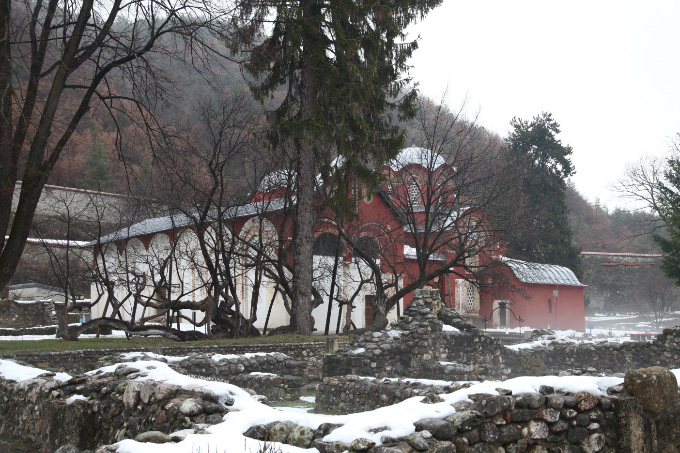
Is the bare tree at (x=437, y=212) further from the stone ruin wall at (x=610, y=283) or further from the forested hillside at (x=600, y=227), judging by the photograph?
the forested hillside at (x=600, y=227)

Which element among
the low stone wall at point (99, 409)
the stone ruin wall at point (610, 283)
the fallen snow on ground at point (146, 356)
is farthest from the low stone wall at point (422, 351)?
Result: the stone ruin wall at point (610, 283)

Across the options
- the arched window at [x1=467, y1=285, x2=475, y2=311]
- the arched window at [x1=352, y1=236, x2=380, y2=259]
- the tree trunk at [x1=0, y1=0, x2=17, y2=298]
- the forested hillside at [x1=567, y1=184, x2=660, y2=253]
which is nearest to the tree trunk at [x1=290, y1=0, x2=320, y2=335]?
the arched window at [x1=352, y1=236, x2=380, y2=259]

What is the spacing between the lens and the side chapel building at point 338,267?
22.5m

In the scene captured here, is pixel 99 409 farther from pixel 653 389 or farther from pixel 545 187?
pixel 545 187

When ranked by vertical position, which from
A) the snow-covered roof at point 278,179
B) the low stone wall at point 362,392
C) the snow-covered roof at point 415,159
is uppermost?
the snow-covered roof at point 415,159

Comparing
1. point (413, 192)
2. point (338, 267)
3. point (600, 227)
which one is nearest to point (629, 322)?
point (600, 227)

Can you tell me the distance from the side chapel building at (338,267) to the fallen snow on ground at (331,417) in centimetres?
1384

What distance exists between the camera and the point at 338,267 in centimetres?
2903

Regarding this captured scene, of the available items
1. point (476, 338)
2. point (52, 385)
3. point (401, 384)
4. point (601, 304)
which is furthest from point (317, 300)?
point (601, 304)

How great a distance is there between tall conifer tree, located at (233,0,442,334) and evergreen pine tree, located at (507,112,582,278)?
24.3 m

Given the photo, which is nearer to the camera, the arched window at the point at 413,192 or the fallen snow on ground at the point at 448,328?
the fallen snow on ground at the point at 448,328

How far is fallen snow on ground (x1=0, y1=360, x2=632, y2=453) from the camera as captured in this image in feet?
12.1

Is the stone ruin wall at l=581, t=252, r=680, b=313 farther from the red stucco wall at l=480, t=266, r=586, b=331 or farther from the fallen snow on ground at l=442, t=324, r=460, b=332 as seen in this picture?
the fallen snow on ground at l=442, t=324, r=460, b=332

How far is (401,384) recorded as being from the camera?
27.9ft
